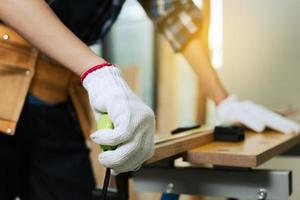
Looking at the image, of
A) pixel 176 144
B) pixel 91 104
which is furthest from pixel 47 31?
pixel 176 144

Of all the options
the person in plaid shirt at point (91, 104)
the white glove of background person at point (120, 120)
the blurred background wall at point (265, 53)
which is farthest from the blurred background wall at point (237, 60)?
the white glove of background person at point (120, 120)

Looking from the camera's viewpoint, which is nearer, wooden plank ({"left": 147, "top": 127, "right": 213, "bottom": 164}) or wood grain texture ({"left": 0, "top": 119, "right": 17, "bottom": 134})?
wooden plank ({"left": 147, "top": 127, "right": 213, "bottom": 164})

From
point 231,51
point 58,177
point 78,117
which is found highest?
point 231,51

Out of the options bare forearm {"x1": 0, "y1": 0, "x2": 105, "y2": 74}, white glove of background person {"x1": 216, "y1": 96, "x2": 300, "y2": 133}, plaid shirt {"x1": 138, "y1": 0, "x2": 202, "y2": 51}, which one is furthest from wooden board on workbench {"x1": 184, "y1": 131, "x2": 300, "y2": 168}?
plaid shirt {"x1": 138, "y1": 0, "x2": 202, "y2": 51}

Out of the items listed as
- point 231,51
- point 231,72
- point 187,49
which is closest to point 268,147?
point 187,49

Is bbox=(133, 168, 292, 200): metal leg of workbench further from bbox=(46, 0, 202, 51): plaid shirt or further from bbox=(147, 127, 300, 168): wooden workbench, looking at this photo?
bbox=(46, 0, 202, 51): plaid shirt

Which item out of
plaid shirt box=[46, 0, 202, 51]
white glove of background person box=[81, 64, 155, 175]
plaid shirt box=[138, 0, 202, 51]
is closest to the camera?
white glove of background person box=[81, 64, 155, 175]

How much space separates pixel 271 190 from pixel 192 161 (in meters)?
0.14

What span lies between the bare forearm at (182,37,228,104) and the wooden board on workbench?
0.86 ft

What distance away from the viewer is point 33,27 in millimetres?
711

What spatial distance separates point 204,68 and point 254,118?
183mm

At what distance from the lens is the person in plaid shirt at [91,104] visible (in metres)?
0.67

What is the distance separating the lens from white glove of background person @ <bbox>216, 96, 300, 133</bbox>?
43.1 inches

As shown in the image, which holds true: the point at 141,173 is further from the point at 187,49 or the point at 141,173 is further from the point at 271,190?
the point at 187,49
